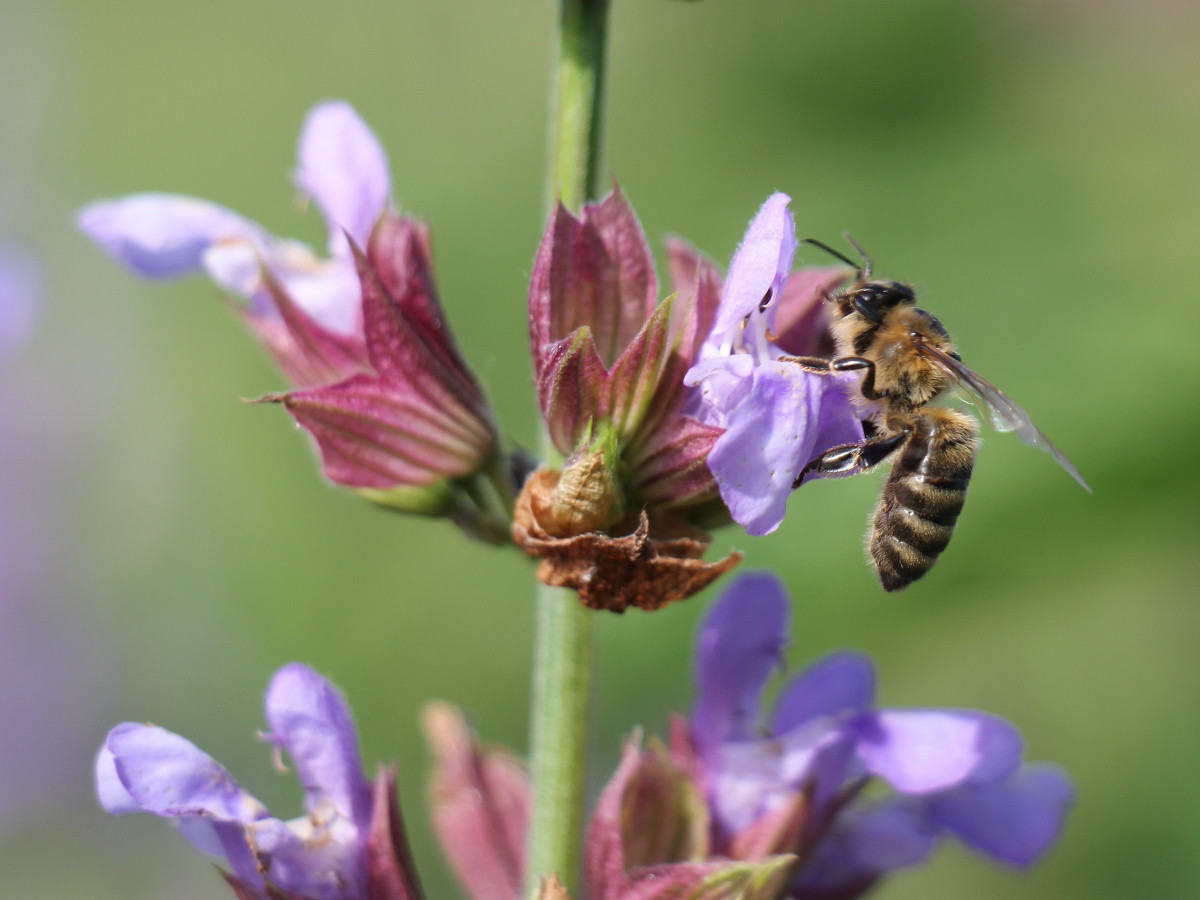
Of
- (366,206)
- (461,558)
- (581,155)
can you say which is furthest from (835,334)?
(461,558)

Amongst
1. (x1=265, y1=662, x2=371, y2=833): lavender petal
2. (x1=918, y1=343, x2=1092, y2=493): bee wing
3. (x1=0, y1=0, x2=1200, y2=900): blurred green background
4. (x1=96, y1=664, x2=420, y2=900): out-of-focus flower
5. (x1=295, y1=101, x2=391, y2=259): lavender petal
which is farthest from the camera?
(x1=0, y1=0, x2=1200, y2=900): blurred green background

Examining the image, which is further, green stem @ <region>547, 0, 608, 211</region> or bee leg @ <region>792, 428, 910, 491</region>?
bee leg @ <region>792, 428, 910, 491</region>

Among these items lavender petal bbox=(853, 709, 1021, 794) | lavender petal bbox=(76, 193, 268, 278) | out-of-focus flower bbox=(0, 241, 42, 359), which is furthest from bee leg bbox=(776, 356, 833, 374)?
out-of-focus flower bbox=(0, 241, 42, 359)

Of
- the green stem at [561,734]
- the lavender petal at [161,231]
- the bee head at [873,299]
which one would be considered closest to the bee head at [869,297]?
the bee head at [873,299]

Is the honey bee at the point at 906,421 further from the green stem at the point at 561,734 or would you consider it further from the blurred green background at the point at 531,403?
the blurred green background at the point at 531,403

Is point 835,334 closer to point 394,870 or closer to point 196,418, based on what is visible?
point 394,870

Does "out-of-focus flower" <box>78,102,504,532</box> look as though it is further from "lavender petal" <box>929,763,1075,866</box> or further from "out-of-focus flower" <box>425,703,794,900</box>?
"lavender petal" <box>929,763,1075,866</box>

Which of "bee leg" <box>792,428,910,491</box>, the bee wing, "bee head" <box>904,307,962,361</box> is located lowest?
"bee leg" <box>792,428,910,491</box>
